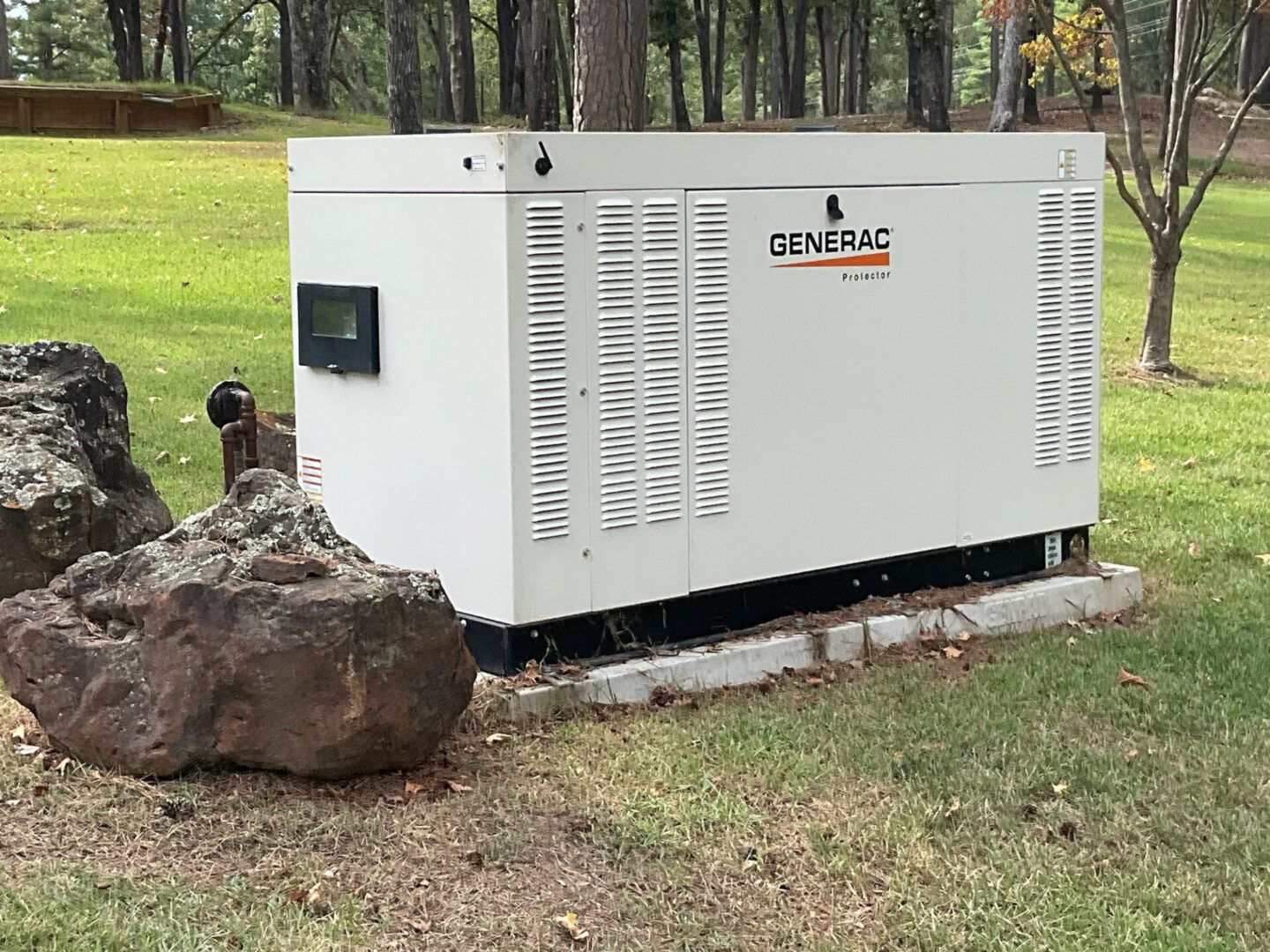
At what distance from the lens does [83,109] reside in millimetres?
34281

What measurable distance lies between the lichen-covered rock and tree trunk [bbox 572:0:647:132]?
5664 millimetres

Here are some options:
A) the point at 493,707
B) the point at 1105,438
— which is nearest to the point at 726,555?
the point at 493,707

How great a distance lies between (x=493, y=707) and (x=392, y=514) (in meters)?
0.83

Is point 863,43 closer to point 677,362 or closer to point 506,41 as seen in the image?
point 506,41

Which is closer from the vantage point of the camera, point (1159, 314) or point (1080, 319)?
point (1080, 319)

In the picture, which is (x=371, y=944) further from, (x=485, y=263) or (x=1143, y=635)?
(x=1143, y=635)

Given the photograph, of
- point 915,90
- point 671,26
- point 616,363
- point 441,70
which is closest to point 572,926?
point 616,363

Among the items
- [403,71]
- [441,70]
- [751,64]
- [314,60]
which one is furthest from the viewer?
[441,70]

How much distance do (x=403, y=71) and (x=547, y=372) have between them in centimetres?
1957

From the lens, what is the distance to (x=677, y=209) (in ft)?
18.4

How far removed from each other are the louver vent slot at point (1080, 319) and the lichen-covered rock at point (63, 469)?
3.71 meters

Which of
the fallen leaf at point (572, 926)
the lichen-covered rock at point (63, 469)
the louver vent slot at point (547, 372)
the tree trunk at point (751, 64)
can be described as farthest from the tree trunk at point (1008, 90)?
the fallen leaf at point (572, 926)

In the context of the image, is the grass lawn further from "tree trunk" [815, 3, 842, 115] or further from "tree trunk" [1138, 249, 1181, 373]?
"tree trunk" [815, 3, 842, 115]

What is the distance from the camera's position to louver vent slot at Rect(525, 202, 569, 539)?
5.27 metres
